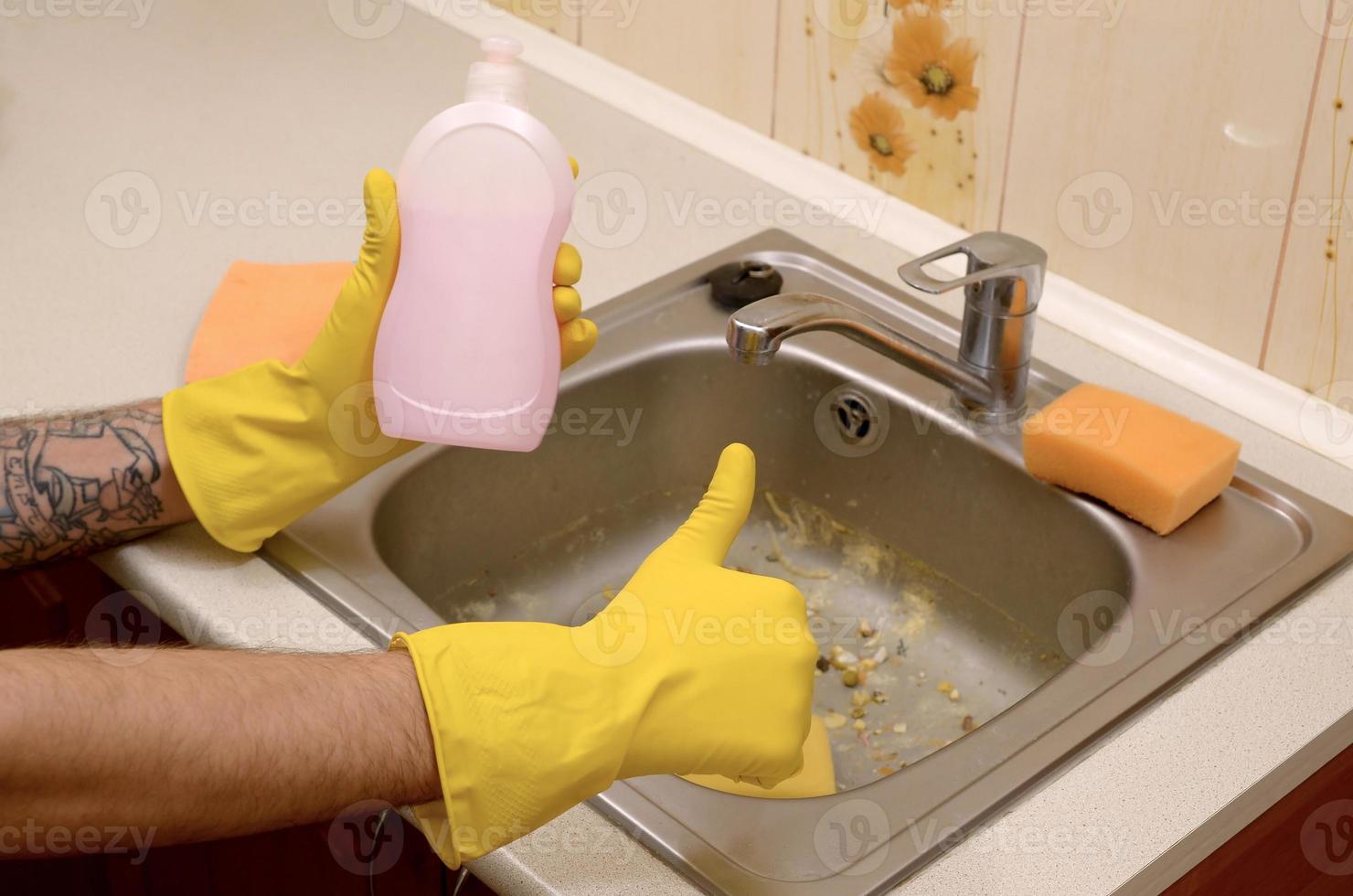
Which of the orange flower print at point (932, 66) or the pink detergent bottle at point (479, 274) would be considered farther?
the orange flower print at point (932, 66)

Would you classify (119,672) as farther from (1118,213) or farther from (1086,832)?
(1118,213)

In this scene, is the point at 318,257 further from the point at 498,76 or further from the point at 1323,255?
the point at 1323,255

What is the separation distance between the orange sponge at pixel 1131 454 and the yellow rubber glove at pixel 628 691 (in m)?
0.34

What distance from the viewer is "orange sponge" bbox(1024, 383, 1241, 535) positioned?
107 centimetres

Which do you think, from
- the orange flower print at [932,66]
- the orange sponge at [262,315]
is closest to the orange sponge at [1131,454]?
the orange flower print at [932,66]

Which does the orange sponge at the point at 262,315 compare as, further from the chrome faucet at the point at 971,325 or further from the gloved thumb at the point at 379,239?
the chrome faucet at the point at 971,325

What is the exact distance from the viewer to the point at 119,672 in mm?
747

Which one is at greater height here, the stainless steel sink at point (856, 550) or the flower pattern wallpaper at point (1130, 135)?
the flower pattern wallpaper at point (1130, 135)

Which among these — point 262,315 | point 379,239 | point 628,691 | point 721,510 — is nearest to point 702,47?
point 262,315

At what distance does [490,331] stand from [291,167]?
26.1 inches

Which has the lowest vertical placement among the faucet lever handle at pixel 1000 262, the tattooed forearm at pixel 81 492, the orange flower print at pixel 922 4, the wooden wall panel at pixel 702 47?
the tattooed forearm at pixel 81 492

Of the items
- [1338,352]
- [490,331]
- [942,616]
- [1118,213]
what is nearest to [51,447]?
[490,331]

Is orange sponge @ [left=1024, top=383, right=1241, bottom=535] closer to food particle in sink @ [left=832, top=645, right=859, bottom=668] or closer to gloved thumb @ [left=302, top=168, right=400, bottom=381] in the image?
food particle in sink @ [left=832, top=645, right=859, bottom=668]

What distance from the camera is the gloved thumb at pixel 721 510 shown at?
2.89ft
